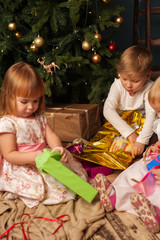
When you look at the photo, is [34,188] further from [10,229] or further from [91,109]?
[91,109]

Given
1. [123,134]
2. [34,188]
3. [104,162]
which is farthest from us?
[123,134]

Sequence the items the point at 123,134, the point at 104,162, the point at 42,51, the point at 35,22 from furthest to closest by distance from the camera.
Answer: the point at 42,51, the point at 35,22, the point at 123,134, the point at 104,162

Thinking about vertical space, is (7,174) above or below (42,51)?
below

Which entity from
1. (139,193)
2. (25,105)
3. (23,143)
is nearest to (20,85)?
(25,105)

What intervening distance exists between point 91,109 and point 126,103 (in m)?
0.39

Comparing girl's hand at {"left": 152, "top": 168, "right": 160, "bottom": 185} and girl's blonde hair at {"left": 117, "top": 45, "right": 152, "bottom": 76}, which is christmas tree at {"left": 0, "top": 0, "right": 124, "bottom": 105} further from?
girl's hand at {"left": 152, "top": 168, "right": 160, "bottom": 185}

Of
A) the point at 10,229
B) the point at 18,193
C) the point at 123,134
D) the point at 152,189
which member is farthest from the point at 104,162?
the point at 10,229

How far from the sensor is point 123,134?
151cm

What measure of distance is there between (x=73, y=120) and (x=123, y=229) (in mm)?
991

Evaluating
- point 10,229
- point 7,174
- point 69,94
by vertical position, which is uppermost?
point 69,94

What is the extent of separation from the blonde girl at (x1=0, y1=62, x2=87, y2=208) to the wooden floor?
225 mm

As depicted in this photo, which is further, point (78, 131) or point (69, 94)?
point (69, 94)

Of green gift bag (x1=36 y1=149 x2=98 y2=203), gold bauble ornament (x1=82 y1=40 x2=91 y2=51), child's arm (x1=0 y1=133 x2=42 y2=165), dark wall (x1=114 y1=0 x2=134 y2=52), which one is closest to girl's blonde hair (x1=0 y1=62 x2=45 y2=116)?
child's arm (x1=0 y1=133 x2=42 y2=165)

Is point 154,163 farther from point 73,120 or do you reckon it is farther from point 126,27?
point 126,27
